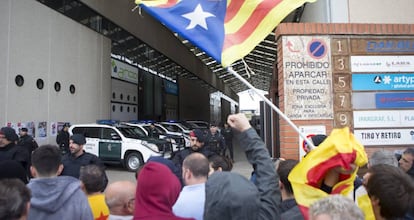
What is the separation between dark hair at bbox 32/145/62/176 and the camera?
265 cm

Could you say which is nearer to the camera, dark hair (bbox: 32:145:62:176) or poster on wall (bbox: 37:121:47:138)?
dark hair (bbox: 32:145:62:176)

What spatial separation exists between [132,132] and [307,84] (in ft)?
33.0

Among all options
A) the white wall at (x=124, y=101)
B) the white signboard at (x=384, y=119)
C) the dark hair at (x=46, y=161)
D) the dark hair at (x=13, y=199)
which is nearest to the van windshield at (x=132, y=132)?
the white wall at (x=124, y=101)

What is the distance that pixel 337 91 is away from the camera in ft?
17.0

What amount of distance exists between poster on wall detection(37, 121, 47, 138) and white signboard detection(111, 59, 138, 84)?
677 cm

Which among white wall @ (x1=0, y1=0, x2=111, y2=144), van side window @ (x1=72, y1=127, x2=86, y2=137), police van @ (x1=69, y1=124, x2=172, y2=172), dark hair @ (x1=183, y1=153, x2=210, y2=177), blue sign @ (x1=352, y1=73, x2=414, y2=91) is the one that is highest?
white wall @ (x1=0, y1=0, x2=111, y2=144)

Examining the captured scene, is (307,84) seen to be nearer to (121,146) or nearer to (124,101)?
(121,146)

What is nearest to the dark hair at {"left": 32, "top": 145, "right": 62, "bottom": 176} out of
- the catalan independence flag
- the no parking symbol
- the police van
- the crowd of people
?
the crowd of people

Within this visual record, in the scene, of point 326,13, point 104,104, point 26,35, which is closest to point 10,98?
point 26,35

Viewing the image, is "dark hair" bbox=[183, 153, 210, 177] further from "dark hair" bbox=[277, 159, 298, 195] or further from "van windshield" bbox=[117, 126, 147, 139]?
"van windshield" bbox=[117, 126, 147, 139]

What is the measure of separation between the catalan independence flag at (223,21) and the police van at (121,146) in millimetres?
9609

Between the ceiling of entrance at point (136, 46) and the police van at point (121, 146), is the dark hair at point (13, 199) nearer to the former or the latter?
the ceiling of entrance at point (136, 46)

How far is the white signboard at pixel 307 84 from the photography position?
17.0 ft

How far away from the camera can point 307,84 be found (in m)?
5.18
